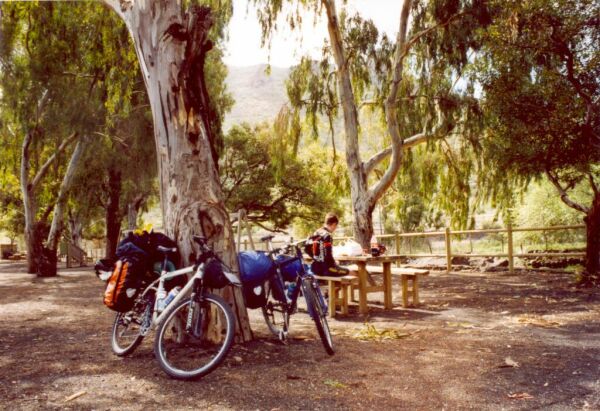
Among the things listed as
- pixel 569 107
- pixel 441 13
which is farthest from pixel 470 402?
pixel 441 13

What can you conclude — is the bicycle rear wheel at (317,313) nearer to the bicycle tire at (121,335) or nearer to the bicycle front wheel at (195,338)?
the bicycle front wheel at (195,338)

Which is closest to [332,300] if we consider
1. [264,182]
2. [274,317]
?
[274,317]

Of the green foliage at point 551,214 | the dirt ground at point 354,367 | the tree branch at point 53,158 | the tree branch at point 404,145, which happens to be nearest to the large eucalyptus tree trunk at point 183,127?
the dirt ground at point 354,367

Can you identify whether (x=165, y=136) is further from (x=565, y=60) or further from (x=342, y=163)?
(x=342, y=163)

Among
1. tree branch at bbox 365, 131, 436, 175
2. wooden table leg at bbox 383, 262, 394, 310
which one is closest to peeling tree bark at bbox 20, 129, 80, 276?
tree branch at bbox 365, 131, 436, 175

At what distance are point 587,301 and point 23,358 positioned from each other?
7577 millimetres

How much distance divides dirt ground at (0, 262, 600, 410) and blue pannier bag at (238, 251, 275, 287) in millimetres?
628

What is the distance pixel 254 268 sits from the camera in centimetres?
532

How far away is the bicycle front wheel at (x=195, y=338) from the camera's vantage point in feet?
13.5

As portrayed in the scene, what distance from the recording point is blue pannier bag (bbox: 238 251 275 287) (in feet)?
17.4

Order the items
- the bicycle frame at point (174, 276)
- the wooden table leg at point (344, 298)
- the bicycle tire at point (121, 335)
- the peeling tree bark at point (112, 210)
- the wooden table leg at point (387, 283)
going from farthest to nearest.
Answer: the peeling tree bark at point (112, 210)
the wooden table leg at point (387, 283)
the wooden table leg at point (344, 298)
the bicycle tire at point (121, 335)
the bicycle frame at point (174, 276)

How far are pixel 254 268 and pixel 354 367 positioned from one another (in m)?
1.40

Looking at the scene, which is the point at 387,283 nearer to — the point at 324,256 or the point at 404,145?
the point at 324,256

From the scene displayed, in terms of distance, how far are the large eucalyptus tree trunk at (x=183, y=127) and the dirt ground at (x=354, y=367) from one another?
1112 mm
